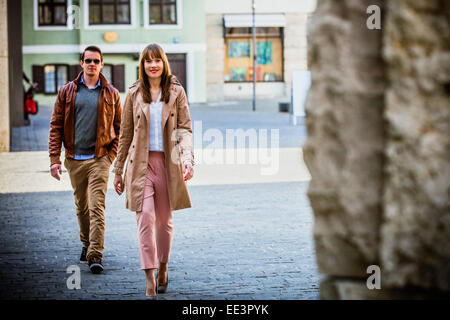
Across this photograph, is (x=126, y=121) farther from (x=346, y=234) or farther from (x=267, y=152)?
(x=267, y=152)

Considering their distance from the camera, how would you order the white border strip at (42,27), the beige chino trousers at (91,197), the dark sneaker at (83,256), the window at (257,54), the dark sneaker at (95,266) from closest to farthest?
the dark sneaker at (95,266), the beige chino trousers at (91,197), the dark sneaker at (83,256), the white border strip at (42,27), the window at (257,54)

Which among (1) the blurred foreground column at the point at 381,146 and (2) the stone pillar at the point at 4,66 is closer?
(1) the blurred foreground column at the point at 381,146

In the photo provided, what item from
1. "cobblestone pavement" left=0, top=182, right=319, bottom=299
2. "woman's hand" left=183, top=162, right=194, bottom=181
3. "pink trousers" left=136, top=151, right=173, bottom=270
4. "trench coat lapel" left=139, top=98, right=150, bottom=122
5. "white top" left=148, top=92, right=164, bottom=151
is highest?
"trench coat lapel" left=139, top=98, right=150, bottom=122

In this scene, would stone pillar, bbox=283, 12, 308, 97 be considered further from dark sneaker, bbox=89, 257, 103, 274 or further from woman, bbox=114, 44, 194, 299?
woman, bbox=114, 44, 194, 299

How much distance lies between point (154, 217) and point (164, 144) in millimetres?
540

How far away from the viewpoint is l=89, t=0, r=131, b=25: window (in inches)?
1652

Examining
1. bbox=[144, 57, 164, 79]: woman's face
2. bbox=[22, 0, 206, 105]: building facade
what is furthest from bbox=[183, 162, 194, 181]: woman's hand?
bbox=[22, 0, 206, 105]: building facade

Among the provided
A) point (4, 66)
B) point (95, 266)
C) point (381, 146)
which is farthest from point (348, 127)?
point (4, 66)

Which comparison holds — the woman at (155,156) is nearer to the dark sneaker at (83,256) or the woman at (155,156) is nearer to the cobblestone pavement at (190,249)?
the cobblestone pavement at (190,249)

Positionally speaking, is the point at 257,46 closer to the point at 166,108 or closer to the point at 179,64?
the point at 179,64

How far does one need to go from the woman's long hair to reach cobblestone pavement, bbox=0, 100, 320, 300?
1474 mm

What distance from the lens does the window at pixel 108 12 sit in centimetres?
4197

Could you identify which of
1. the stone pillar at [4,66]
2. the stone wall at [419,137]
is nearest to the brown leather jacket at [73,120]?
the stone wall at [419,137]

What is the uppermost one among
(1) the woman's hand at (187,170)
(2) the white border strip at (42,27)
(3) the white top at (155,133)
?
(2) the white border strip at (42,27)
